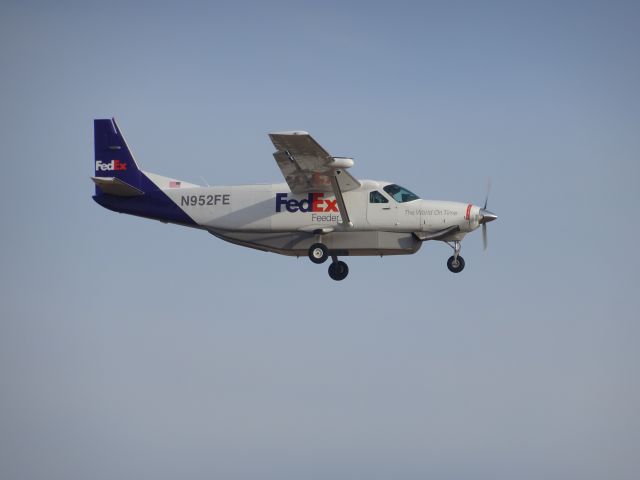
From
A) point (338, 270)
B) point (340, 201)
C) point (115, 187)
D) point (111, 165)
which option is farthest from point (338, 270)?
point (111, 165)

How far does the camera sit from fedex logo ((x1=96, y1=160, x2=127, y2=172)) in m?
43.9

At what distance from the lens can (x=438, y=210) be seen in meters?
40.4

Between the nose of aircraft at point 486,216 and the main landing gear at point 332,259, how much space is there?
17.1 feet

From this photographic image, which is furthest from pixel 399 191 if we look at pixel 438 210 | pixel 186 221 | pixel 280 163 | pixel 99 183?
pixel 99 183

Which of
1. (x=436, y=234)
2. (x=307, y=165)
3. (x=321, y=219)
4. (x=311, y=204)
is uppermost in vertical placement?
(x=307, y=165)

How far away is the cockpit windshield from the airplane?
3cm

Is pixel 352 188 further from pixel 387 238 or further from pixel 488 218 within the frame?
pixel 488 218

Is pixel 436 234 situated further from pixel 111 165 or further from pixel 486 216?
pixel 111 165

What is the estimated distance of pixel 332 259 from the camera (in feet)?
140

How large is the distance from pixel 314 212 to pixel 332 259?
7.63 feet

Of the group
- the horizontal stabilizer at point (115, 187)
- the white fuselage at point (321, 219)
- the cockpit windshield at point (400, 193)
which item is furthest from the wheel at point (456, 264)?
the horizontal stabilizer at point (115, 187)

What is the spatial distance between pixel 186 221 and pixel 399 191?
25.4ft

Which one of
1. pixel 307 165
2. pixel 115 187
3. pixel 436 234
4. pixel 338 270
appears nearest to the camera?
pixel 307 165

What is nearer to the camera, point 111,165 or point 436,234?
point 436,234
